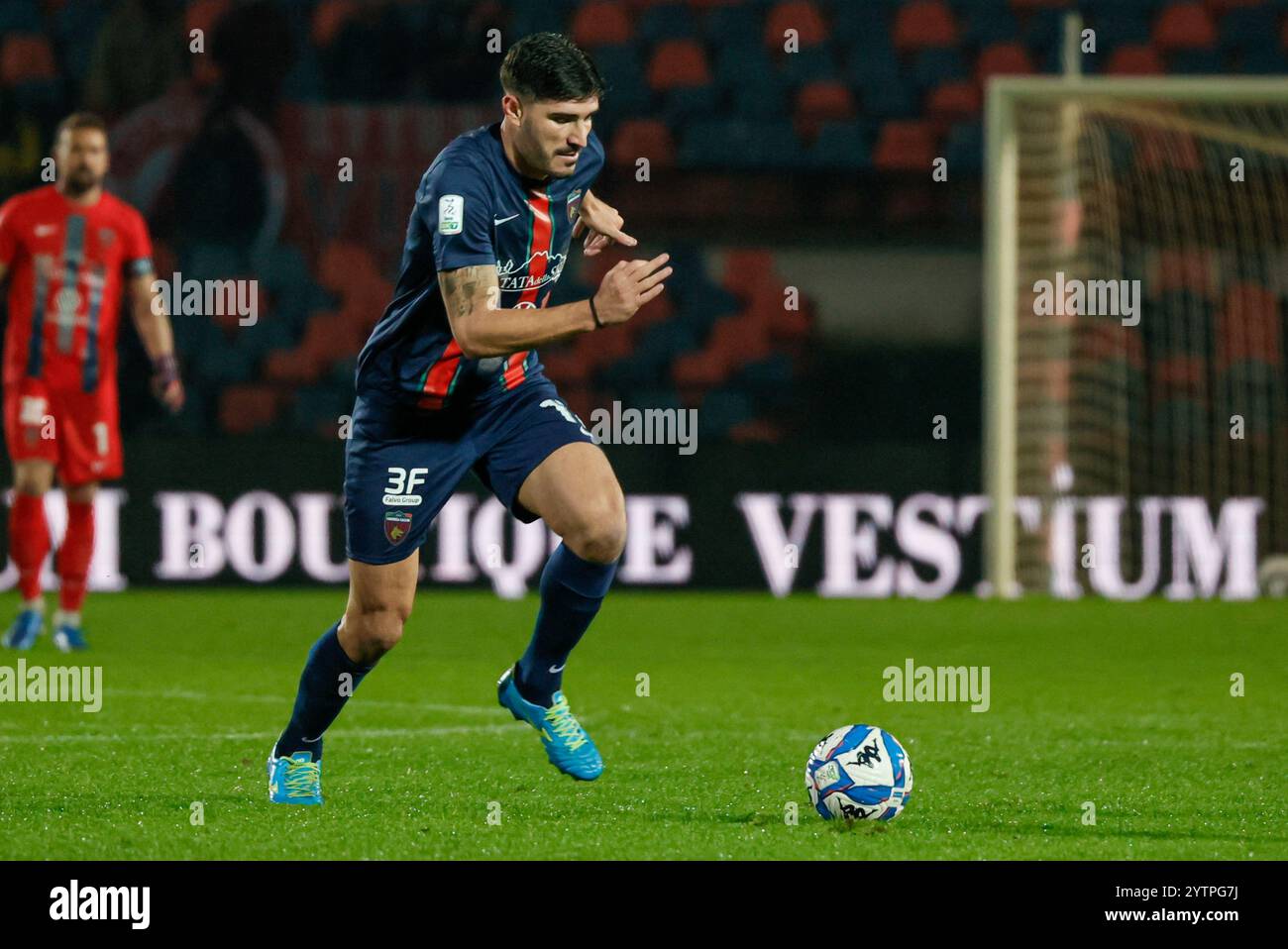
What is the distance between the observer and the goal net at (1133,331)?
1080cm

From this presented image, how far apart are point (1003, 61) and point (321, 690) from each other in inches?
396

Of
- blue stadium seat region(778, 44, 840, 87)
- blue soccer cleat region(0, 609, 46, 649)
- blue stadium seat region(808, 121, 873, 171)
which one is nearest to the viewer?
blue soccer cleat region(0, 609, 46, 649)

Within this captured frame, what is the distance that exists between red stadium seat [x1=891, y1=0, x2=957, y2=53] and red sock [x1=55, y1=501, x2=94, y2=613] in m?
7.19

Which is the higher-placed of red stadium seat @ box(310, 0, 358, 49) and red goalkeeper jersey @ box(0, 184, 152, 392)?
red stadium seat @ box(310, 0, 358, 49)

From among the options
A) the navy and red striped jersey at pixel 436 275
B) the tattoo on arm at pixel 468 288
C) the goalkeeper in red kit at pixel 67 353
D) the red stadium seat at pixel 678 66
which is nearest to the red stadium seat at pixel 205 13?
the red stadium seat at pixel 678 66

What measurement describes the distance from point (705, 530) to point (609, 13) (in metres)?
4.09

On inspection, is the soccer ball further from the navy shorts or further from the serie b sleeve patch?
the serie b sleeve patch

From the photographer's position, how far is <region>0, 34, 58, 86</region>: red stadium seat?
1331 cm

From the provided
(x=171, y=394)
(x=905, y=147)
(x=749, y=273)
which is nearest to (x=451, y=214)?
(x=171, y=394)

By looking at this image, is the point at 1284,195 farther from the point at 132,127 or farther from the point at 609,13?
the point at 132,127

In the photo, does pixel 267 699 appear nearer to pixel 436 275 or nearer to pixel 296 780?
pixel 296 780

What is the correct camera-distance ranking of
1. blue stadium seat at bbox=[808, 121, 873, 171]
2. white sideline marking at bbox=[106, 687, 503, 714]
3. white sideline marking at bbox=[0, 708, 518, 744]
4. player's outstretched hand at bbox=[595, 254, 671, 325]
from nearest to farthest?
1. player's outstretched hand at bbox=[595, 254, 671, 325]
2. white sideline marking at bbox=[0, 708, 518, 744]
3. white sideline marking at bbox=[106, 687, 503, 714]
4. blue stadium seat at bbox=[808, 121, 873, 171]

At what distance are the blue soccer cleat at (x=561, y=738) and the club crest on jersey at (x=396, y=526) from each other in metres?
0.50

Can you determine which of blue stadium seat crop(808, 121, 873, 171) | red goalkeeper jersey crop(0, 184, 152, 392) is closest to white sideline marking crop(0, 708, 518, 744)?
red goalkeeper jersey crop(0, 184, 152, 392)
